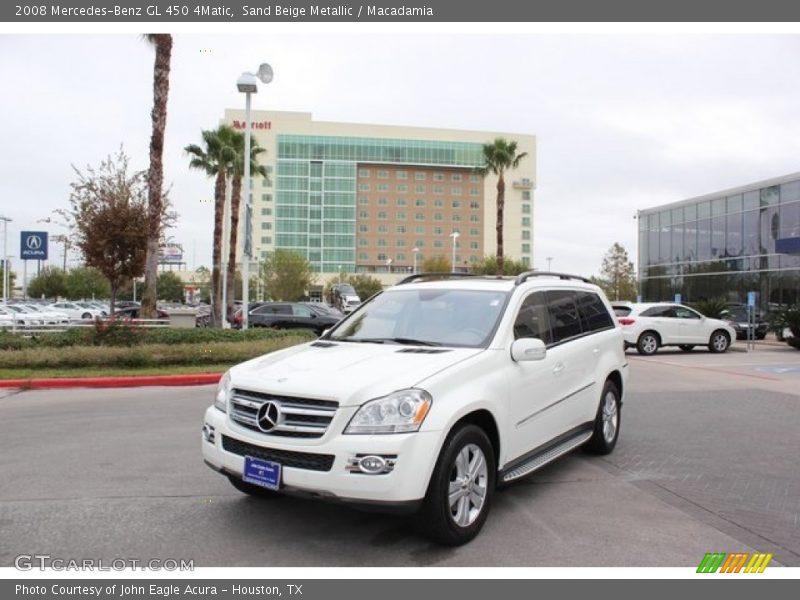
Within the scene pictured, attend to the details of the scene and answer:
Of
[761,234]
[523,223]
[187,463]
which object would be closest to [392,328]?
[187,463]

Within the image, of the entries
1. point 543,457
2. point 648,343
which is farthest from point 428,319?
point 648,343

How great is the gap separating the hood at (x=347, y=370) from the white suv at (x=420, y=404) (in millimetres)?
13

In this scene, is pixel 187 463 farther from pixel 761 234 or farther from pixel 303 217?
pixel 303 217

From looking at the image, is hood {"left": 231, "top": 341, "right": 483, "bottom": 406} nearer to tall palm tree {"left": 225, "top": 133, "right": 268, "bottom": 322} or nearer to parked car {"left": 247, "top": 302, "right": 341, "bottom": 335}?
parked car {"left": 247, "top": 302, "right": 341, "bottom": 335}

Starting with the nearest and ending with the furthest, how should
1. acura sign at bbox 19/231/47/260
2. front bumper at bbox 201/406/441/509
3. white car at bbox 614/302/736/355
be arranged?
front bumper at bbox 201/406/441/509
acura sign at bbox 19/231/47/260
white car at bbox 614/302/736/355

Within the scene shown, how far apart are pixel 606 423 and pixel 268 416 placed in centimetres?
400

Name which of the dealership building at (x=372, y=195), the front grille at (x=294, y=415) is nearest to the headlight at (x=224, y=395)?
the front grille at (x=294, y=415)

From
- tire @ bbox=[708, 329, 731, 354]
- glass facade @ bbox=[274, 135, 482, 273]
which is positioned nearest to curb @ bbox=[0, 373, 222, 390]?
tire @ bbox=[708, 329, 731, 354]

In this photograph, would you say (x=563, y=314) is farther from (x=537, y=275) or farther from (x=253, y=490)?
(x=253, y=490)

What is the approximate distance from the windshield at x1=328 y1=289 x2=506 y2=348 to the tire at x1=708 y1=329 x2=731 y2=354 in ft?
57.9

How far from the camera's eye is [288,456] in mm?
3908

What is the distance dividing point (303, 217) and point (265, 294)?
129ft

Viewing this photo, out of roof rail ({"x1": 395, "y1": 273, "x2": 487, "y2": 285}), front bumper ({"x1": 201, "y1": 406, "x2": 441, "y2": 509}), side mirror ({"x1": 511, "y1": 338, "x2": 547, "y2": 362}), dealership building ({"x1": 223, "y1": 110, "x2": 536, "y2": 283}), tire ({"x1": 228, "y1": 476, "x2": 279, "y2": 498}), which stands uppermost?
dealership building ({"x1": 223, "y1": 110, "x2": 536, "y2": 283})

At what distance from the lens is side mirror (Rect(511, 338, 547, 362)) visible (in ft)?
15.2
